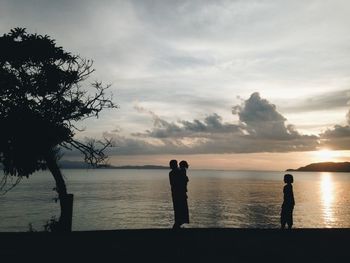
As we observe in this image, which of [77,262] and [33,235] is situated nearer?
[77,262]

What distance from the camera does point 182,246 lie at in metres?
9.88

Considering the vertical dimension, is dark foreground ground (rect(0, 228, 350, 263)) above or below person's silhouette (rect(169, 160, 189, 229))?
below

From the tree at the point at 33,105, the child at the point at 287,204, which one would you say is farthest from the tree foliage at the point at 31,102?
the child at the point at 287,204

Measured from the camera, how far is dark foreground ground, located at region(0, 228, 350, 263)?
28.2 feet

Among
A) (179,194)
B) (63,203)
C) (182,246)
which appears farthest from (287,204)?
(63,203)

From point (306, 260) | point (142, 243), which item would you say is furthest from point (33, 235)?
point (306, 260)

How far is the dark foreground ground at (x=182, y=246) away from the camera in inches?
338

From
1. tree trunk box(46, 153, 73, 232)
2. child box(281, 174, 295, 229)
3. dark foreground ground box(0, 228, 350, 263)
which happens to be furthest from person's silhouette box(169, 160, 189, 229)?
tree trunk box(46, 153, 73, 232)

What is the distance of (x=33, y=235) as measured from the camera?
11.3 m

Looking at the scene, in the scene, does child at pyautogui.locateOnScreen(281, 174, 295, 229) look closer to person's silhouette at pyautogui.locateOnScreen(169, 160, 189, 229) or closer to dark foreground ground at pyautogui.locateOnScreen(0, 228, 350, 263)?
dark foreground ground at pyautogui.locateOnScreen(0, 228, 350, 263)

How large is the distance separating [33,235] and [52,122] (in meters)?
6.07

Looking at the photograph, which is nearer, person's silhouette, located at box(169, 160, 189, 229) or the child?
person's silhouette, located at box(169, 160, 189, 229)

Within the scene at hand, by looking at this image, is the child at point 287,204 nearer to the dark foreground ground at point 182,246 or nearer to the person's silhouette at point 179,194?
the dark foreground ground at point 182,246

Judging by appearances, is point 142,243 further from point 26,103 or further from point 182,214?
point 26,103
